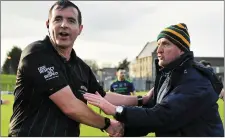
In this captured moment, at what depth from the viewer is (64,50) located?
3695mm

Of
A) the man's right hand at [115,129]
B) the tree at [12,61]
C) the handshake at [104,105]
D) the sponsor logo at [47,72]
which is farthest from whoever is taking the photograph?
the tree at [12,61]

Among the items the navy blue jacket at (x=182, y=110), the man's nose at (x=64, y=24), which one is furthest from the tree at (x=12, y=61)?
the navy blue jacket at (x=182, y=110)

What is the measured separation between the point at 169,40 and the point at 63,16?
1.19 meters

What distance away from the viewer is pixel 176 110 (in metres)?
3.40

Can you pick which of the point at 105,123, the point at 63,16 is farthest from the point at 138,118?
the point at 63,16

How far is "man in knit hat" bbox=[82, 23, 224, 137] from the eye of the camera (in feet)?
11.2

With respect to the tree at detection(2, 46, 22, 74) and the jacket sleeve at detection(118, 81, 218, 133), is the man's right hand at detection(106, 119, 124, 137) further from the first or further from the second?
the tree at detection(2, 46, 22, 74)

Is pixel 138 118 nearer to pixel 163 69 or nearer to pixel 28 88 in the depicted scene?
pixel 163 69

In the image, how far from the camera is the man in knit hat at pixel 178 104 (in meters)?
3.42

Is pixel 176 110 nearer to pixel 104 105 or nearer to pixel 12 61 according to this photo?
pixel 104 105

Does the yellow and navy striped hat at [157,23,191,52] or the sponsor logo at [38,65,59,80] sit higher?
the yellow and navy striped hat at [157,23,191,52]

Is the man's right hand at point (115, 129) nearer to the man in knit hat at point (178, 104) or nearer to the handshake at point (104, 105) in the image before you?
the handshake at point (104, 105)

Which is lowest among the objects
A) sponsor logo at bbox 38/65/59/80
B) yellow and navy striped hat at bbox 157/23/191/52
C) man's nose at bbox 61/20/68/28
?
sponsor logo at bbox 38/65/59/80

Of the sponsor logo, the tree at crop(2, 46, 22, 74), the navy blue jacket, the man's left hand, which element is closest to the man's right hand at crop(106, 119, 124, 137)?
the man's left hand
